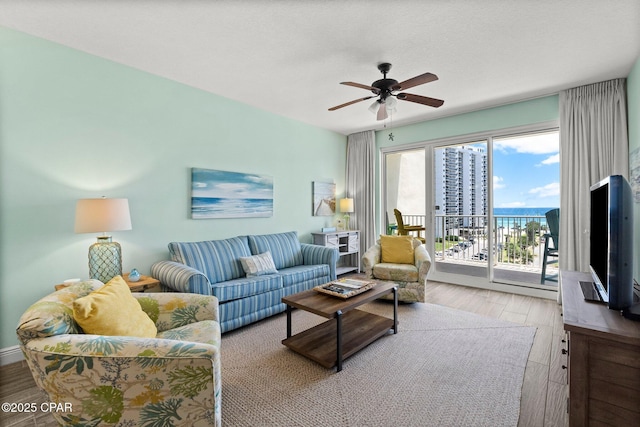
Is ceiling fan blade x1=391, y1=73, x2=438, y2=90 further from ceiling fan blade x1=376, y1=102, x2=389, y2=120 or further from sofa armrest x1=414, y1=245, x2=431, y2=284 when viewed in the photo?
sofa armrest x1=414, y1=245, x2=431, y2=284

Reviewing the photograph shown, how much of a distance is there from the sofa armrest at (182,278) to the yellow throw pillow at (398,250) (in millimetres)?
2346

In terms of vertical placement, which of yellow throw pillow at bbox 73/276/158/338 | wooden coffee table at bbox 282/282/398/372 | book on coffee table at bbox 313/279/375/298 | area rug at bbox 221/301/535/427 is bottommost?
area rug at bbox 221/301/535/427

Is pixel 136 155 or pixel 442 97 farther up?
pixel 442 97

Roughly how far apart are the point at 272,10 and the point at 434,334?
3.05 m

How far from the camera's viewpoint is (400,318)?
3.07 m

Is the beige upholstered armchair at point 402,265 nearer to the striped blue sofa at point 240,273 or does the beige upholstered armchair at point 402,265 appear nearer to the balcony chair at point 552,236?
the striped blue sofa at point 240,273

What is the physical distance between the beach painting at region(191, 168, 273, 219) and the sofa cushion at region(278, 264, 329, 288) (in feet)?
3.24

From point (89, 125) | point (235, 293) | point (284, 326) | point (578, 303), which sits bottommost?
point (284, 326)

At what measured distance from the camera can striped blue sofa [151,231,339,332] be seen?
2.62 metres

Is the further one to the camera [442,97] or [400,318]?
[442,97]

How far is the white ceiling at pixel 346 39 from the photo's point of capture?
6.48ft

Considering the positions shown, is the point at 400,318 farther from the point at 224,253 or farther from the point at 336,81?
the point at 336,81

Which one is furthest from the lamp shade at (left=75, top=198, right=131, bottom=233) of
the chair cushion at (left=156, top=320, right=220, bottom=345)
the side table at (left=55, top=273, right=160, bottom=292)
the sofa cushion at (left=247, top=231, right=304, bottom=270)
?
the sofa cushion at (left=247, top=231, right=304, bottom=270)

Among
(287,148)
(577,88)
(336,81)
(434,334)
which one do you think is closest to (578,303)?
(434,334)
